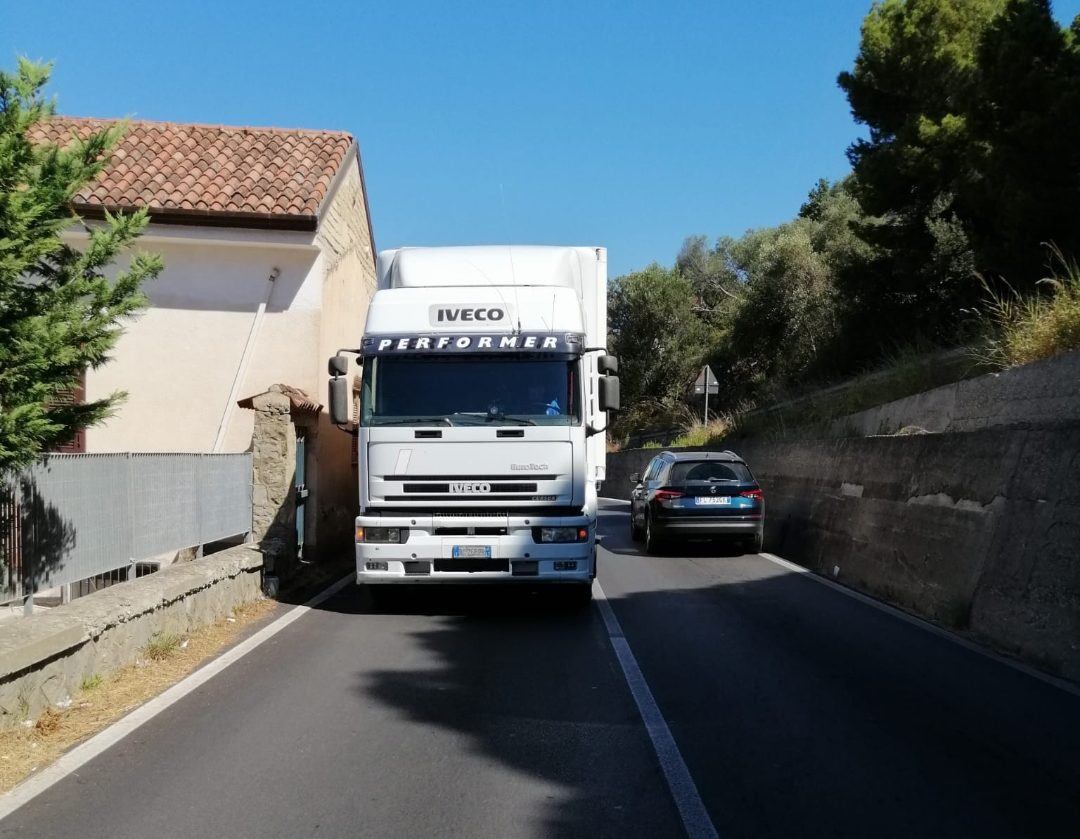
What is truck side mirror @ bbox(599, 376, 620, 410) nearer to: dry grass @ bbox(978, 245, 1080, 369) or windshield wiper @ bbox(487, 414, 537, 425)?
windshield wiper @ bbox(487, 414, 537, 425)

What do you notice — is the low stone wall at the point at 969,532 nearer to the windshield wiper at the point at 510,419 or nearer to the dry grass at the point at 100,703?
the windshield wiper at the point at 510,419

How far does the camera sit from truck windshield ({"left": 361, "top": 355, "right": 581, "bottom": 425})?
1030 cm

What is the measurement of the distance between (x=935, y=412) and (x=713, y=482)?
3.64 meters

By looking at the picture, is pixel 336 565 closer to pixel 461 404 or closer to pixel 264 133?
pixel 461 404

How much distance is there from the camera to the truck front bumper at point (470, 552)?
10.1 m

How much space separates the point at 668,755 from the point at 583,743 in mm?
529

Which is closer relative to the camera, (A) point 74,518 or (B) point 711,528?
(A) point 74,518

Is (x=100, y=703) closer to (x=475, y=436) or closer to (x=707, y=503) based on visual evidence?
(x=475, y=436)

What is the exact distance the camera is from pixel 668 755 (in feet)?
18.5

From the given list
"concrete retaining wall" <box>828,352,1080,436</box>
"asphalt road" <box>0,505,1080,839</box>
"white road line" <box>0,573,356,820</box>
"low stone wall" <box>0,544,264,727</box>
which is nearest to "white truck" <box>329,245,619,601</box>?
"asphalt road" <box>0,505,1080,839</box>

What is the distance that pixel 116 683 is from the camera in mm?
7305

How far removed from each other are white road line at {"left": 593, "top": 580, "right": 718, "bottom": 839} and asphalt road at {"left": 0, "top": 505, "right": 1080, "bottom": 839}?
4cm

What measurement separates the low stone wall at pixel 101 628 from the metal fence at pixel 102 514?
285 millimetres

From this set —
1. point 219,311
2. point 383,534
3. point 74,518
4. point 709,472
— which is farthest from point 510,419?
point 219,311
